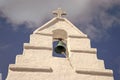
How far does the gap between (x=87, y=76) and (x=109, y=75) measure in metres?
0.67

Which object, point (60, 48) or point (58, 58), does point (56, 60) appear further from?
point (60, 48)

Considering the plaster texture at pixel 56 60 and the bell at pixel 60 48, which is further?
the bell at pixel 60 48

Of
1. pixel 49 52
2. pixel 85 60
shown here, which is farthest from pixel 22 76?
pixel 85 60

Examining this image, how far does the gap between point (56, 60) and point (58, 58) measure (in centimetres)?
12

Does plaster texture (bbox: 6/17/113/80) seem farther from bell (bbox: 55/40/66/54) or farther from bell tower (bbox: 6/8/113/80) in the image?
bell (bbox: 55/40/66/54)

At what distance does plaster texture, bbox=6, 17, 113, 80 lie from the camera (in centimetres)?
1034

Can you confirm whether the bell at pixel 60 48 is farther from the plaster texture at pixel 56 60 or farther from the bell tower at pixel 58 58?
the plaster texture at pixel 56 60

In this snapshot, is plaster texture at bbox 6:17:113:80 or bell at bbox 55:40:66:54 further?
bell at bbox 55:40:66:54

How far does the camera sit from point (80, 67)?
10.7 m

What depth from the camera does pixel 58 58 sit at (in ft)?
35.8

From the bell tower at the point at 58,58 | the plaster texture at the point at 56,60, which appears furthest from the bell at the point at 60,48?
the plaster texture at the point at 56,60

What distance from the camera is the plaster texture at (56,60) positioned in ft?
33.9

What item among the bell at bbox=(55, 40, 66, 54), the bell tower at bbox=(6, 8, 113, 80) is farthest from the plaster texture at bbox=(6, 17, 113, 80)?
the bell at bbox=(55, 40, 66, 54)

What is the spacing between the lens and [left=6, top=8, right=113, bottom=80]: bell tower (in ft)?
33.9
